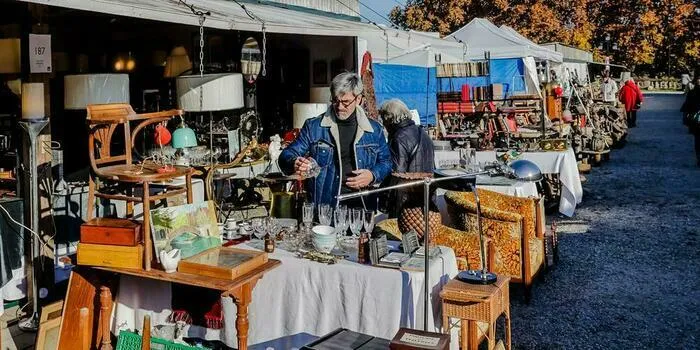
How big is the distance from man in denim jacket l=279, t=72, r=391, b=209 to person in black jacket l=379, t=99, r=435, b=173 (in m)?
0.88

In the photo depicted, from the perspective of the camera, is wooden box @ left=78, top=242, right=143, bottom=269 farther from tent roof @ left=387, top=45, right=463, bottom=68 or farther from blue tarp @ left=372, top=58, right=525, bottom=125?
blue tarp @ left=372, top=58, right=525, bottom=125

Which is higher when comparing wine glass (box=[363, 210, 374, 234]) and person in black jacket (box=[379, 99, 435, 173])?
person in black jacket (box=[379, 99, 435, 173])

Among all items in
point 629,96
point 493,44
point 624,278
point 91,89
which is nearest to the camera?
point 91,89

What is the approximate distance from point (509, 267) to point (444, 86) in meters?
10.1

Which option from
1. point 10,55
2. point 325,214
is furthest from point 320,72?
point 325,214

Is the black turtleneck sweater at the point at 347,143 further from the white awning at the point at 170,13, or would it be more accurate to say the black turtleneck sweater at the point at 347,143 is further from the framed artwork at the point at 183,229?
the white awning at the point at 170,13

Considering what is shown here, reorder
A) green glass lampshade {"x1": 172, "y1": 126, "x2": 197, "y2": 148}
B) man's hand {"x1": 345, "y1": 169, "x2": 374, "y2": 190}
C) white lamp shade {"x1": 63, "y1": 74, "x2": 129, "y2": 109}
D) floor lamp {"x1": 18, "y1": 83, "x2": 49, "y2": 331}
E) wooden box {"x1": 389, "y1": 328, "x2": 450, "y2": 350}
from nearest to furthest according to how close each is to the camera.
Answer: wooden box {"x1": 389, "y1": 328, "x2": 450, "y2": 350} → man's hand {"x1": 345, "y1": 169, "x2": 374, "y2": 190} → floor lamp {"x1": 18, "y1": 83, "x2": 49, "y2": 331} → green glass lampshade {"x1": 172, "y1": 126, "x2": 197, "y2": 148} → white lamp shade {"x1": 63, "y1": 74, "x2": 129, "y2": 109}

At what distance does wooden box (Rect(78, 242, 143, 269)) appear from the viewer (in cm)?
347

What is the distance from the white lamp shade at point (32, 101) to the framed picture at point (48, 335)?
67.5 inches

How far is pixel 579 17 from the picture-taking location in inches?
1485

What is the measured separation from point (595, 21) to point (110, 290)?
41201 millimetres

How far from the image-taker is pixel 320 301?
11.6 ft

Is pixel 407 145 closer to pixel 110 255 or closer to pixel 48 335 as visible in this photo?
pixel 110 255

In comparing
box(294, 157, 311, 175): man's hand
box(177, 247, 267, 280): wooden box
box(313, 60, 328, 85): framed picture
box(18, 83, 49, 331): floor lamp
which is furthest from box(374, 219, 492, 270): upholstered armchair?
box(313, 60, 328, 85): framed picture
